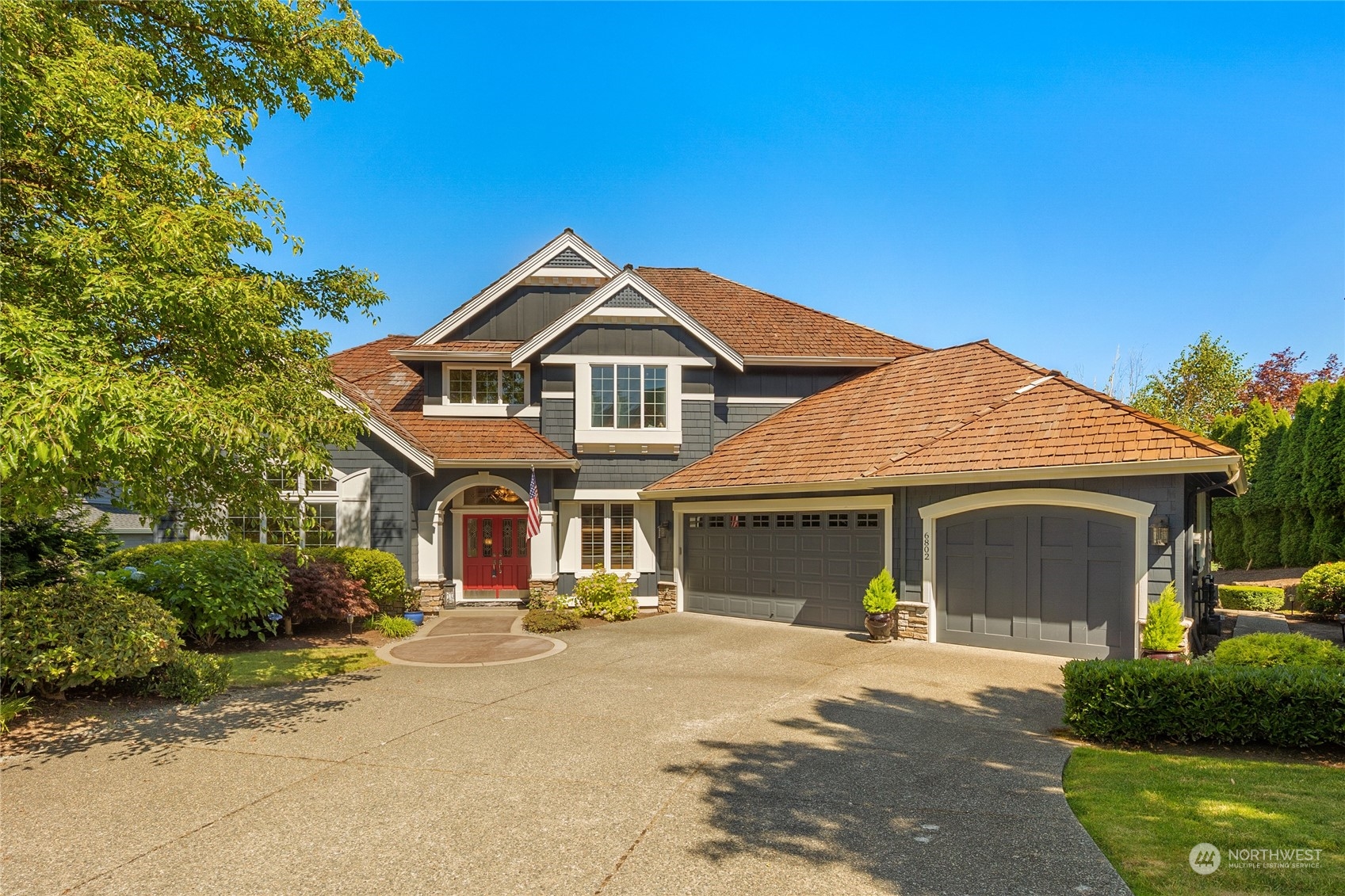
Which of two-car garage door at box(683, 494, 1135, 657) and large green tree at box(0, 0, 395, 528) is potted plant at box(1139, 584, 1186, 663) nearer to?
two-car garage door at box(683, 494, 1135, 657)

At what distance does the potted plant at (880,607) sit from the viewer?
13.0 metres

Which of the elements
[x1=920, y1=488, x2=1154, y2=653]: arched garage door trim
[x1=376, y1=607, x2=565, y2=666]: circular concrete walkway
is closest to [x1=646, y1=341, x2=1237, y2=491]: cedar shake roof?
[x1=920, y1=488, x2=1154, y2=653]: arched garage door trim

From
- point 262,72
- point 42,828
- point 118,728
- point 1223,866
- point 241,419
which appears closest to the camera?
point 1223,866

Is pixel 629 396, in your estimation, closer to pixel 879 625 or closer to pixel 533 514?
pixel 533 514

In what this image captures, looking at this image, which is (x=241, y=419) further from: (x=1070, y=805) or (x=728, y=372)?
(x=728, y=372)

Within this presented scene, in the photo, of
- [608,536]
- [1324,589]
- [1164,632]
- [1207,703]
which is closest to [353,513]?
[608,536]

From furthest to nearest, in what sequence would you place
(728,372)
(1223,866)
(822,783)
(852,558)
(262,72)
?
(728,372), (852,558), (262,72), (822,783), (1223,866)

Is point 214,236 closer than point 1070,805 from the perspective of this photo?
No

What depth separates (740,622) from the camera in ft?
51.5

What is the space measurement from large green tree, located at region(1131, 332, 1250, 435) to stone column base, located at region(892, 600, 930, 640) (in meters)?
26.3

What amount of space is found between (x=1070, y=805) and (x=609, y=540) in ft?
43.7

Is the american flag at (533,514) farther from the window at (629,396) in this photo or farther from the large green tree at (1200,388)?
the large green tree at (1200,388)

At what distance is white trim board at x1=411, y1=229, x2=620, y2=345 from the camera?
18422mm

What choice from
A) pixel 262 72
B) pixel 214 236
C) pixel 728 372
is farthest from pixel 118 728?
pixel 728 372
